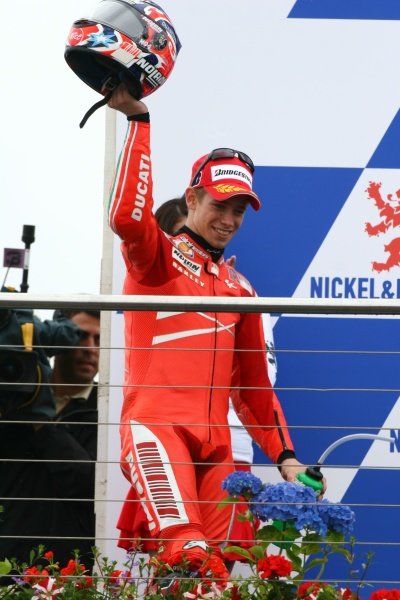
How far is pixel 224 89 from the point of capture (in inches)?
222

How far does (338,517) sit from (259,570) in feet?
0.99

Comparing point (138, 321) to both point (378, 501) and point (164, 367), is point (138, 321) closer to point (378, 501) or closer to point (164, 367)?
point (164, 367)

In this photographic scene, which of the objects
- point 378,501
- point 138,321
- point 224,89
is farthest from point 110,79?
point 378,501

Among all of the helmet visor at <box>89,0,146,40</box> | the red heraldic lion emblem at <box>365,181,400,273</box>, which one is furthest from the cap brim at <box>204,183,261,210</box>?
the red heraldic lion emblem at <box>365,181,400,273</box>

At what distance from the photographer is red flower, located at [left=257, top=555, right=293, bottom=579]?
3607mm

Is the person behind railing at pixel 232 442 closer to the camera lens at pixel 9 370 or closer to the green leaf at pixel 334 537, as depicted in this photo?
the green leaf at pixel 334 537

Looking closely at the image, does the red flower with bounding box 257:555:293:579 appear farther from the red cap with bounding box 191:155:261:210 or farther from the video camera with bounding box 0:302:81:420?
the video camera with bounding box 0:302:81:420

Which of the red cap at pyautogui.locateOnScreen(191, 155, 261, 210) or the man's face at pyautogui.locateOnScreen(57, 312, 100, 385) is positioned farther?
the man's face at pyautogui.locateOnScreen(57, 312, 100, 385)

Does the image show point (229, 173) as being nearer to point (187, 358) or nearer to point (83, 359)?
point (187, 358)

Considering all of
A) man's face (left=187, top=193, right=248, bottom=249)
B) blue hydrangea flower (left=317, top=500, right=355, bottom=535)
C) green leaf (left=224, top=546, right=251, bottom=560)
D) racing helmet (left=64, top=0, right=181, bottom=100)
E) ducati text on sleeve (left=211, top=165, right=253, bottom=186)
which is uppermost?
racing helmet (left=64, top=0, right=181, bottom=100)

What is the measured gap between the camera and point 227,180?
191 inches

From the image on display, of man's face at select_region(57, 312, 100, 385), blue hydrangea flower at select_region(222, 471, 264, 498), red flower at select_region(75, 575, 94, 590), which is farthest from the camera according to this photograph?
man's face at select_region(57, 312, 100, 385)

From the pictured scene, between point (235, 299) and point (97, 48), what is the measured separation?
1281mm

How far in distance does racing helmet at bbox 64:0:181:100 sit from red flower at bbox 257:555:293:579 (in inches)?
63.0
